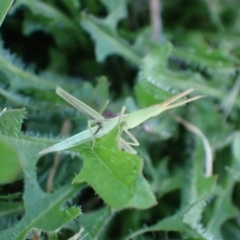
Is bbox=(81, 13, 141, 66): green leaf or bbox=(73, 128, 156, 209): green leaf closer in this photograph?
bbox=(73, 128, 156, 209): green leaf

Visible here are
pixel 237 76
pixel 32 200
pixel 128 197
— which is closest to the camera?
pixel 128 197

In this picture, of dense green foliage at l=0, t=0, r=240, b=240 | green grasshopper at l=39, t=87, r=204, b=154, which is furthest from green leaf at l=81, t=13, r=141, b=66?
green grasshopper at l=39, t=87, r=204, b=154

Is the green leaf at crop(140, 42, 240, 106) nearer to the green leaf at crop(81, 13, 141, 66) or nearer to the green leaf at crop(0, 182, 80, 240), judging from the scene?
the green leaf at crop(81, 13, 141, 66)

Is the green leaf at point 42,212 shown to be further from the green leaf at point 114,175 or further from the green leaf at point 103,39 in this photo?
the green leaf at point 103,39

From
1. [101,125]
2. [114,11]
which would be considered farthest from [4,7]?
[114,11]

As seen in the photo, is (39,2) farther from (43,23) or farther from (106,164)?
(106,164)

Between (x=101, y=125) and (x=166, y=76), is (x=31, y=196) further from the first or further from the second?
(x=166, y=76)

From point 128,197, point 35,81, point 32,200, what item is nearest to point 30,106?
point 35,81
